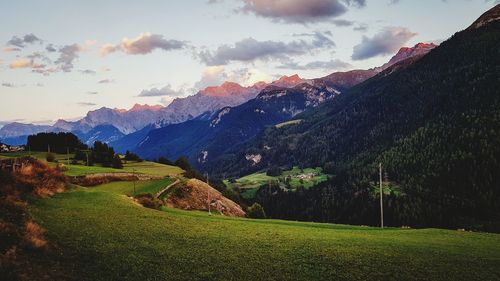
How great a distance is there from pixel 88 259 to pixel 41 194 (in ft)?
66.9

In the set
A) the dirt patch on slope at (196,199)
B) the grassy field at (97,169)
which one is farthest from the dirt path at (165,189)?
the grassy field at (97,169)

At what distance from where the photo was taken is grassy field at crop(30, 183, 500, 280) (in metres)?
22.4

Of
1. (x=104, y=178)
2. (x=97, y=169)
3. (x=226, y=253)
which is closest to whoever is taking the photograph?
(x=226, y=253)

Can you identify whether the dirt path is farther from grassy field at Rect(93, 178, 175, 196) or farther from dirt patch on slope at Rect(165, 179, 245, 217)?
dirt patch on slope at Rect(165, 179, 245, 217)

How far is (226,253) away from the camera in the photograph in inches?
1048

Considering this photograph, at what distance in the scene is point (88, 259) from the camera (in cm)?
2258

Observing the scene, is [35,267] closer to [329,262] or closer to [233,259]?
[233,259]

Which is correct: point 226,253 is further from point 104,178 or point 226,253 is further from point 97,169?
point 97,169

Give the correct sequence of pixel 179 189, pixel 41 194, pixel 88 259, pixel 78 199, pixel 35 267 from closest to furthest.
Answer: pixel 35 267 < pixel 88 259 < pixel 41 194 < pixel 78 199 < pixel 179 189

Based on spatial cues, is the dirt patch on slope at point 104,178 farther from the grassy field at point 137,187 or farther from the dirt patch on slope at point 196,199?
the dirt patch on slope at point 196,199

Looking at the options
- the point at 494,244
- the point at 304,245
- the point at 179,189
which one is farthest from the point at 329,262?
the point at 179,189

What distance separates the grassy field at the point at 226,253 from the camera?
22.4 meters

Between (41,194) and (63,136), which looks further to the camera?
(63,136)

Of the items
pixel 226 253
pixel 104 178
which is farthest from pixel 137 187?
pixel 226 253
